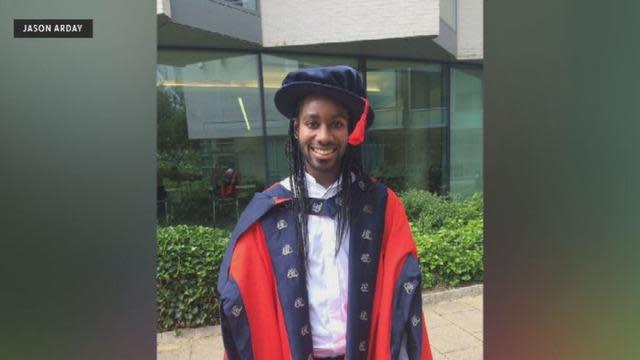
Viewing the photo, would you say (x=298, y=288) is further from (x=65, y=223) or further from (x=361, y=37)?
(x=361, y=37)

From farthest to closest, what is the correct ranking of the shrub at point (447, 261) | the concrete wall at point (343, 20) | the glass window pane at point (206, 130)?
the glass window pane at point (206, 130) → the concrete wall at point (343, 20) → the shrub at point (447, 261)

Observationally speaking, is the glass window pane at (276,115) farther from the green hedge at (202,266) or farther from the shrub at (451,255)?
the green hedge at (202,266)

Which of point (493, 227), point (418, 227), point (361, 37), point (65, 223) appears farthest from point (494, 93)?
point (361, 37)

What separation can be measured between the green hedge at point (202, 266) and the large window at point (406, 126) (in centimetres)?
411

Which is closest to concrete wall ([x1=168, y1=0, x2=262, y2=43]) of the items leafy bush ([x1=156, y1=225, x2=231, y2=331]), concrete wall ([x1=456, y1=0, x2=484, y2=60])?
leafy bush ([x1=156, y1=225, x2=231, y2=331])

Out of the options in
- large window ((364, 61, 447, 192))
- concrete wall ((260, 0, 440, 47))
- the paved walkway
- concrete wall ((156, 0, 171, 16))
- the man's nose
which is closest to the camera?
the man's nose

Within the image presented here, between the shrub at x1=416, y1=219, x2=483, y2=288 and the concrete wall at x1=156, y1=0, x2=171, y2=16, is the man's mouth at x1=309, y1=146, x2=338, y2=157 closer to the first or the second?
the shrub at x1=416, y1=219, x2=483, y2=288

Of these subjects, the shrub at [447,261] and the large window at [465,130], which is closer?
the shrub at [447,261]

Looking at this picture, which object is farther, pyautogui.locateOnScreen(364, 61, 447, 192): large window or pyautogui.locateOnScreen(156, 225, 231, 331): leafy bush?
pyautogui.locateOnScreen(364, 61, 447, 192): large window

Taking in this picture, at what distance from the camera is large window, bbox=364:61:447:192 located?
9.66 m

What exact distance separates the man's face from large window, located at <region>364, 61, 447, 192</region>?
7762mm

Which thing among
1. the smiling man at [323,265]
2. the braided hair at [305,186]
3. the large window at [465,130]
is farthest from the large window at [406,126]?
the smiling man at [323,265]

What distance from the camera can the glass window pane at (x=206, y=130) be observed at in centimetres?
805

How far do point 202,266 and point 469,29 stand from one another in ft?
25.1
